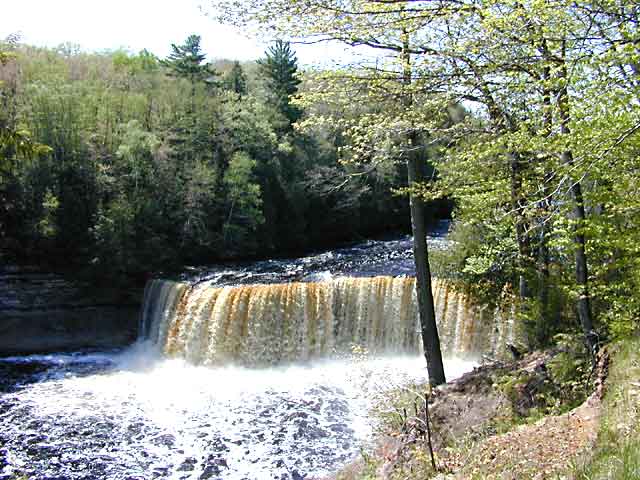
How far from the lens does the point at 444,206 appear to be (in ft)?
115

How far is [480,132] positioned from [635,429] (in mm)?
4783

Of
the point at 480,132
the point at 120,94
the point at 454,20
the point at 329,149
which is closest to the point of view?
the point at 454,20

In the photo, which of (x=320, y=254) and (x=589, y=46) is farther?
(x=320, y=254)

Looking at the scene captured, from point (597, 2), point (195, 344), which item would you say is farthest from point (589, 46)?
point (195, 344)

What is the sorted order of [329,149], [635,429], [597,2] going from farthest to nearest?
1. [329,149]
2. [597,2]
3. [635,429]

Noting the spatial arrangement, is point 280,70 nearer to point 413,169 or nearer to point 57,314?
point 57,314

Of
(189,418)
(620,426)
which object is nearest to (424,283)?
(620,426)

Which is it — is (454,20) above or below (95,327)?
above

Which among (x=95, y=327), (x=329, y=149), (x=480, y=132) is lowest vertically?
(x=95, y=327)

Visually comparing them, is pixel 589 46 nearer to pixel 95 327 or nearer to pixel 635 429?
pixel 635 429

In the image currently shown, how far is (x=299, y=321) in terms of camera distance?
1594 cm

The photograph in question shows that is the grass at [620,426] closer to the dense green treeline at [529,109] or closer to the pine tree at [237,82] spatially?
the dense green treeline at [529,109]

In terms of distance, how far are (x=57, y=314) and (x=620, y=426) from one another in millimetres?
18517

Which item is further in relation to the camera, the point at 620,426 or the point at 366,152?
the point at 366,152
